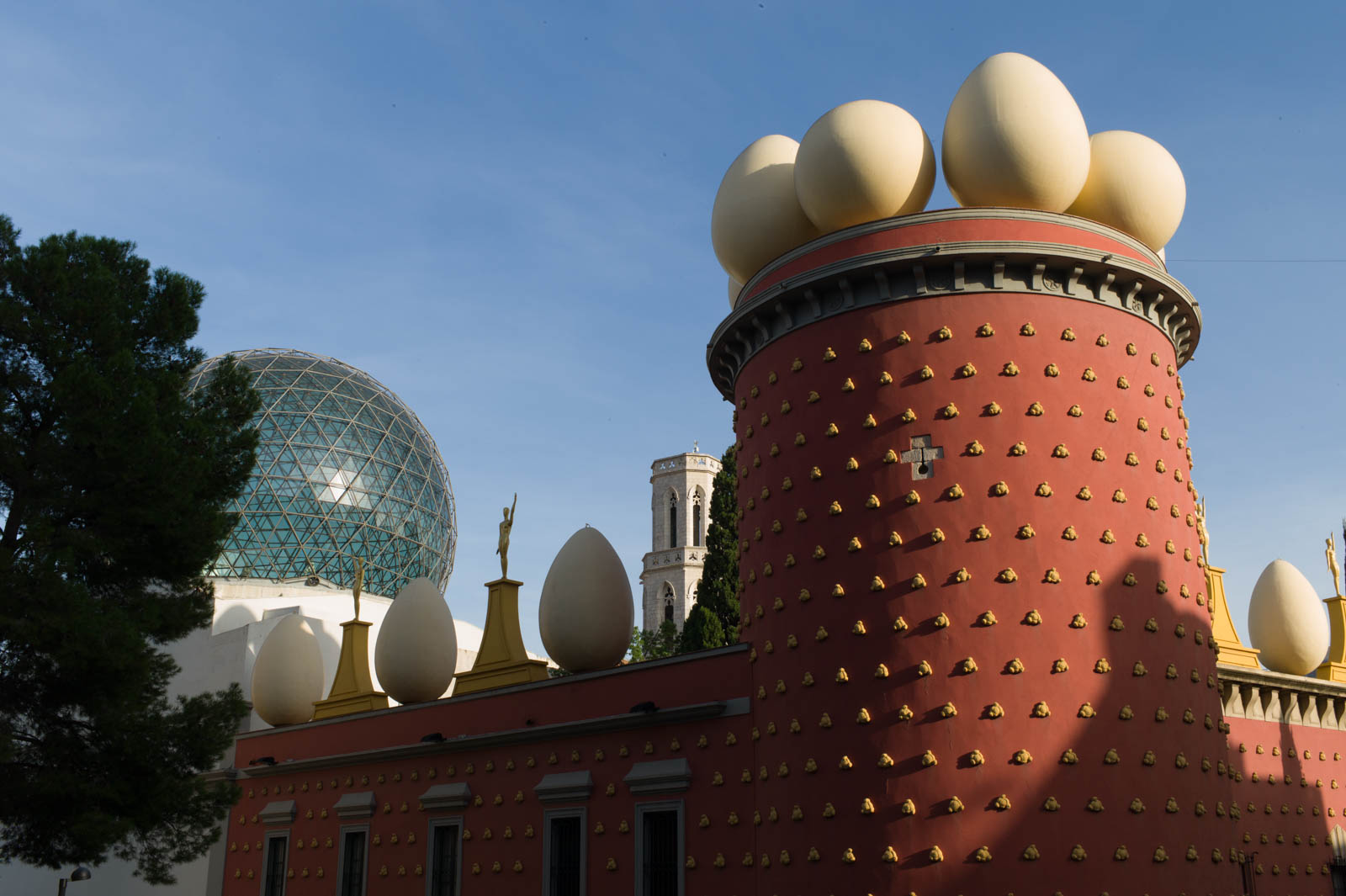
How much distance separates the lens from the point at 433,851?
2103cm

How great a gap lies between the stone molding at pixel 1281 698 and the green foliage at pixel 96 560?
15904 mm

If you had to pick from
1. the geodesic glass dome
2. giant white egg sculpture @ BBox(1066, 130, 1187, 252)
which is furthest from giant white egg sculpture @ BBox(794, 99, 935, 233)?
the geodesic glass dome

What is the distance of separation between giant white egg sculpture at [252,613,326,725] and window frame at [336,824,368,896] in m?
4.01

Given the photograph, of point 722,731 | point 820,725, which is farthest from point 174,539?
point 820,725

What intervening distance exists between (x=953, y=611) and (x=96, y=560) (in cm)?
1244

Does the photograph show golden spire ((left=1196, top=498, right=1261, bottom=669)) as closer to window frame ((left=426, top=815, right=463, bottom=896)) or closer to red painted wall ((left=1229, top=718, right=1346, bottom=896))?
red painted wall ((left=1229, top=718, right=1346, bottom=896))

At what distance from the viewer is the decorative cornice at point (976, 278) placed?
14953 mm

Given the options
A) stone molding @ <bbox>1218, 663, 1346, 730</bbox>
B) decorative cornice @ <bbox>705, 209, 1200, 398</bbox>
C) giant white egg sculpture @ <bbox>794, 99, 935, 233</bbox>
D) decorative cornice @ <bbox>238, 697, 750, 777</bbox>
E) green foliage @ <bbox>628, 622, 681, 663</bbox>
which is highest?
green foliage @ <bbox>628, 622, 681, 663</bbox>

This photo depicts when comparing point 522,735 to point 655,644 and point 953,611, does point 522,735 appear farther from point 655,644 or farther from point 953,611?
point 655,644

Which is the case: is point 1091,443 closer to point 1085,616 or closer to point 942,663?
point 1085,616

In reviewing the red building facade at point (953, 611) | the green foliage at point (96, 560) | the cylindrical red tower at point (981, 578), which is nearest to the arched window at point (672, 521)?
the green foliage at point (96, 560)

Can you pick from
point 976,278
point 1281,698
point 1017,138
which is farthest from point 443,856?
point 1017,138

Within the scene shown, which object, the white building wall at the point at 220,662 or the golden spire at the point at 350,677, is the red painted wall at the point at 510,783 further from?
the white building wall at the point at 220,662

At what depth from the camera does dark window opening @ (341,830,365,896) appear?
73.8 ft
